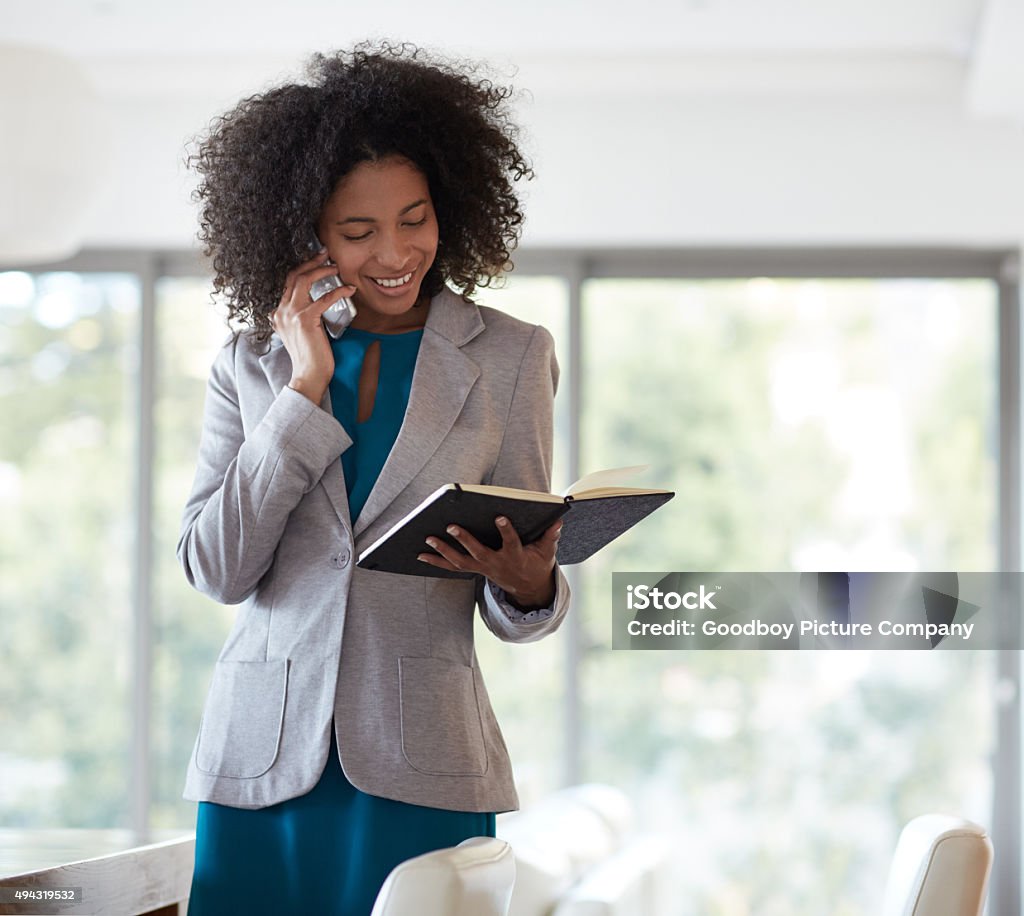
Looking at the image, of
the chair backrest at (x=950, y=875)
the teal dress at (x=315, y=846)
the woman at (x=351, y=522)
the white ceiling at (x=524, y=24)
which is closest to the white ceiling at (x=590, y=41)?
the white ceiling at (x=524, y=24)

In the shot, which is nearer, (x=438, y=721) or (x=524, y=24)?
(x=438, y=721)

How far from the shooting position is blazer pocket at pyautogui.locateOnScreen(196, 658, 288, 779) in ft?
4.05

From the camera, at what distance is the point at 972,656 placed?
392 centimetres

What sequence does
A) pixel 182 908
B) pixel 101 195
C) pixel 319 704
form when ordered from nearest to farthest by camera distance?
pixel 319 704 < pixel 182 908 < pixel 101 195

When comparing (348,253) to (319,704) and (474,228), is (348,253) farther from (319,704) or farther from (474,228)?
(319,704)

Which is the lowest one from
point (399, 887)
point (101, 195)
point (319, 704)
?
point (399, 887)

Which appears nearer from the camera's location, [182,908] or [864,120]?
[182,908]

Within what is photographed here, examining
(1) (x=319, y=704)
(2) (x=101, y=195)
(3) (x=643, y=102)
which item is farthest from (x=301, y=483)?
(3) (x=643, y=102)

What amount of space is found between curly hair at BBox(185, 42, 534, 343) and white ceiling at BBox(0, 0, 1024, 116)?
200cm

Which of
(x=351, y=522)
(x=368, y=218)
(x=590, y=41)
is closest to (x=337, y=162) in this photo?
(x=368, y=218)

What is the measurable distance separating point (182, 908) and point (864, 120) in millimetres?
2990

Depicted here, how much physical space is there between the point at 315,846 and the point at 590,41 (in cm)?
283

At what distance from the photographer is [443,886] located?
1.01 meters

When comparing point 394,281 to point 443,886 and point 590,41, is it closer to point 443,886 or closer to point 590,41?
point 443,886
